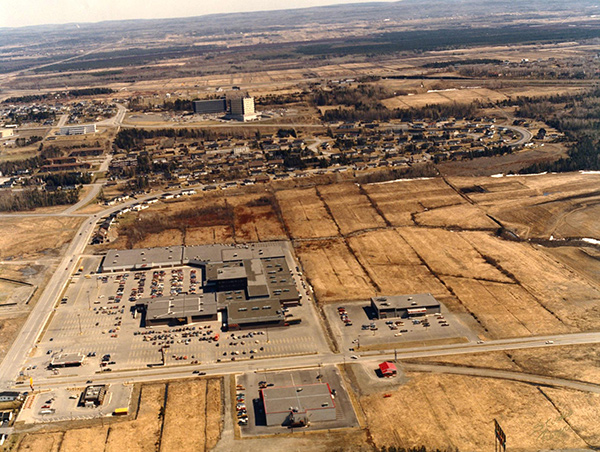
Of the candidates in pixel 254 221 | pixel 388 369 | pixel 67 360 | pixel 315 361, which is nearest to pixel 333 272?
pixel 315 361

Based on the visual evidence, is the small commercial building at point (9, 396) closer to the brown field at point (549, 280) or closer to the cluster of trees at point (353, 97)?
the brown field at point (549, 280)

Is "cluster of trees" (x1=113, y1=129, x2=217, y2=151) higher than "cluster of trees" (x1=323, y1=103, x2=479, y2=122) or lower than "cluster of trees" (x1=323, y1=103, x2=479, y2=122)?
lower

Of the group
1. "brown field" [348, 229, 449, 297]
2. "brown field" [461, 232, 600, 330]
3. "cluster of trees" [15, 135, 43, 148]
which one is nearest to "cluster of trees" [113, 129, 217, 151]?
"cluster of trees" [15, 135, 43, 148]

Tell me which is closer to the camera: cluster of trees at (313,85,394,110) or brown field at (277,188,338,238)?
brown field at (277,188,338,238)

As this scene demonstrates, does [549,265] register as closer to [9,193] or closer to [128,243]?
[128,243]

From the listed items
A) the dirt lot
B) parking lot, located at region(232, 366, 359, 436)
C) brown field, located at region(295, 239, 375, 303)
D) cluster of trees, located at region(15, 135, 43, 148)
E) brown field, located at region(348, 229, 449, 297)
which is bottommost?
cluster of trees, located at region(15, 135, 43, 148)

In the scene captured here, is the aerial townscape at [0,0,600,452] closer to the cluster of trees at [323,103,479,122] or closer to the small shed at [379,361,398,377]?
the small shed at [379,361,398,377]
